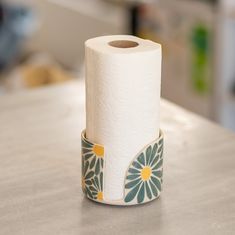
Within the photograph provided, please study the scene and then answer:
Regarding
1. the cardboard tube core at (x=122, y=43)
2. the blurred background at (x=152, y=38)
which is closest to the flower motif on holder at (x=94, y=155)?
the cardboard tube core at (x=122, y=43)

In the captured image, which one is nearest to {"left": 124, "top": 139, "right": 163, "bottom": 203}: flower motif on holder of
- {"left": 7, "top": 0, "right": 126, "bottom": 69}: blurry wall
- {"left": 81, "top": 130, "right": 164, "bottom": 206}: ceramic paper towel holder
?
{"left": 81, "top": 130, "right": 164, "bottom": 206}: ceramic paper towel holder

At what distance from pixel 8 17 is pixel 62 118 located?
2.16 m

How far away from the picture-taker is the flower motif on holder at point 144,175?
2.86 feet

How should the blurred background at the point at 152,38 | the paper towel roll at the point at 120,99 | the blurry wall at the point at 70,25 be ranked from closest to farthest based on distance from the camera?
the paper towel roll at the point at 120,99 → the blurred background at the point at 152,38 → the blurry wall at the point at 70,25

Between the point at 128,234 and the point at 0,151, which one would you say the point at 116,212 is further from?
the point at 0,151

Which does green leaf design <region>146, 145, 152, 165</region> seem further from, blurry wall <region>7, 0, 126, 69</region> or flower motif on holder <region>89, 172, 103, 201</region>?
blurry wall <region>7, 0, 126, 69</region>

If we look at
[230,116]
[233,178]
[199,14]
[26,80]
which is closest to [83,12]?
[199,14]

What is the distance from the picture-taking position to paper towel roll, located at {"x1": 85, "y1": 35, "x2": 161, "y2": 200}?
814mm

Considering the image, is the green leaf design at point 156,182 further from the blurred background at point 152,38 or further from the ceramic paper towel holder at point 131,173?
the blurred background at point 152,38

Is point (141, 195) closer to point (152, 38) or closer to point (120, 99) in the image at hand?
point (120, 99)

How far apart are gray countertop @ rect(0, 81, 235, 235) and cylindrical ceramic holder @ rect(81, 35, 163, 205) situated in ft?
0.10

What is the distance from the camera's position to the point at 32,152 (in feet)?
3.49

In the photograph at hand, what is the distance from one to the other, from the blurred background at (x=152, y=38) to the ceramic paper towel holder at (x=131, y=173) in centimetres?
143

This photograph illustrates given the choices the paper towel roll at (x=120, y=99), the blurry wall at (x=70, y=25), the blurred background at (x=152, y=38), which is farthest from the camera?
the blurry wall at (x=70, y=25)
